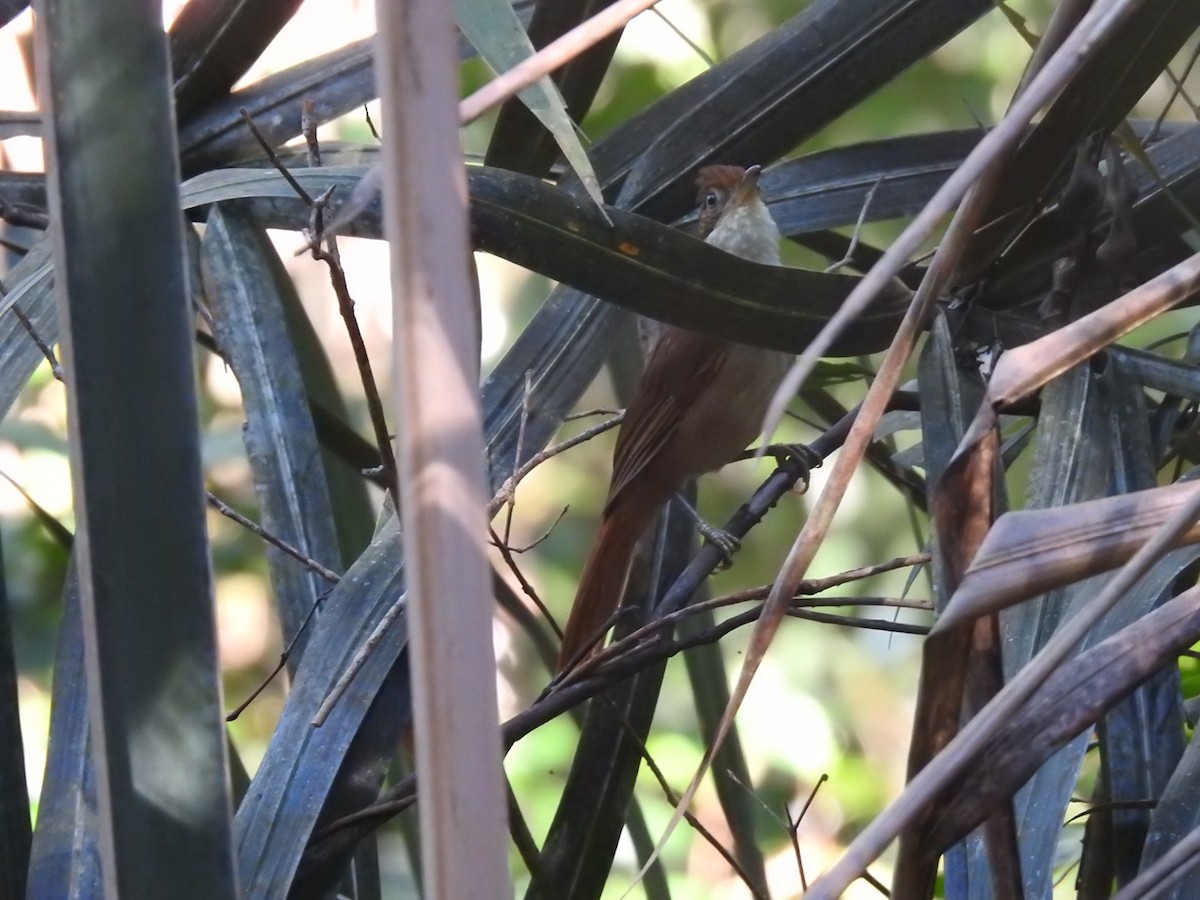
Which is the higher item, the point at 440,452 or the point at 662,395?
the point at 662,395

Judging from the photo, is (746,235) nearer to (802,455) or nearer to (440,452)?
(802,455)

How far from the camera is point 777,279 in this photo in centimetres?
135

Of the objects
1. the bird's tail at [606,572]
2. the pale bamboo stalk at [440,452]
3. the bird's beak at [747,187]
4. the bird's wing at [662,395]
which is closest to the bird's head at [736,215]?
the bird's beak at [747,187]

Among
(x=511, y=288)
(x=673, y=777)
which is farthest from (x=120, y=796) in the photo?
(x=511, y=288)

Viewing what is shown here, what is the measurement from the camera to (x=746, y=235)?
2637mm

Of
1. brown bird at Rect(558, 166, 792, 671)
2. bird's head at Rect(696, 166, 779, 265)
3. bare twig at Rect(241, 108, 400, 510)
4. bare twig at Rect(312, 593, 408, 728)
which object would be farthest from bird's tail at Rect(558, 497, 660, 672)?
bare twig at Rect(241, 108, 400, 510)

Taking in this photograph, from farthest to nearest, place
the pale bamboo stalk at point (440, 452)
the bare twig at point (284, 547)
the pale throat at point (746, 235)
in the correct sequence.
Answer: the pale throat at point (746, 235) < the bare twig at point (284, 547) < the pale bamboo stalk at point (440, 452)

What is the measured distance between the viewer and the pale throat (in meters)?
2.51

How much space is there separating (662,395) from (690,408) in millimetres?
64

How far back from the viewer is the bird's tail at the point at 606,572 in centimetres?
213

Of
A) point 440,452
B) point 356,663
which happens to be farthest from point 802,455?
point 440,452

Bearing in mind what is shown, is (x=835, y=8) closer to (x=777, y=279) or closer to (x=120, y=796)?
(x=777, y=279)

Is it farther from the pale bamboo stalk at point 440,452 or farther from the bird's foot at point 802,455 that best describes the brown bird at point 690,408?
the pale bamboo stalk at point 440,452

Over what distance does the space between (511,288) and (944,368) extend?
256 cm
